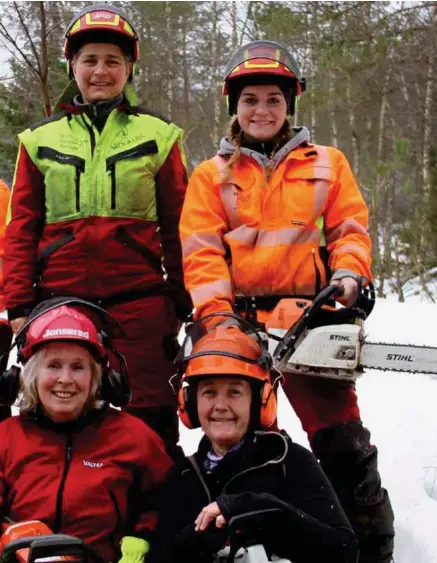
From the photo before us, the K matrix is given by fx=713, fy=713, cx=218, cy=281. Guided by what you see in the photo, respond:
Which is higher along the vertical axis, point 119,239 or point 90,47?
point 90,47

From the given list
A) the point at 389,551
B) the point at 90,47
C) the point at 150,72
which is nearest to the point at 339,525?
the point at 389,551

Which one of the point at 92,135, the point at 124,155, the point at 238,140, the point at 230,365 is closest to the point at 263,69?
the point at 238,140

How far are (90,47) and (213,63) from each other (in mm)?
23012

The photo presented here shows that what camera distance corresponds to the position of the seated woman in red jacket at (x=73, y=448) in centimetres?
264

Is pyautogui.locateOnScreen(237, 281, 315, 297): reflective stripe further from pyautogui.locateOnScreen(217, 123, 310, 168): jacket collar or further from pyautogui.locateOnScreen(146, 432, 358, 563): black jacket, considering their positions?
pyautogui.locateOnScreen(146, 432, 358, 563): black jacket

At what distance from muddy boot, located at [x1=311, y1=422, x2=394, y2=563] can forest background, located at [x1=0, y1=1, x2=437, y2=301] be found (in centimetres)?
444

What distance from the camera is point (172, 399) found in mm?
3562

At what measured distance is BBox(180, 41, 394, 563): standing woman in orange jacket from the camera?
2969 millimetres

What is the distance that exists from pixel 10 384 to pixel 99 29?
1662 millimetres

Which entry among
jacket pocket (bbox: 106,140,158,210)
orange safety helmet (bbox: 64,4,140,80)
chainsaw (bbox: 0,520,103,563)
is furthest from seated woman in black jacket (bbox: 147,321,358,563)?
orange safety helmet (bbox: 64,4,140,80)

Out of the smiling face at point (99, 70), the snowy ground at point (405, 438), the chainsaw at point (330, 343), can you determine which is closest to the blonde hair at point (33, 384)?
the chainsaw at point (330, 343)

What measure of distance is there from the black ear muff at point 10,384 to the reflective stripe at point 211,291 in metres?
0.78

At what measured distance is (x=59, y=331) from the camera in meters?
2.72

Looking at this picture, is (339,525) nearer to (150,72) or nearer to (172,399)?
(172,399)
